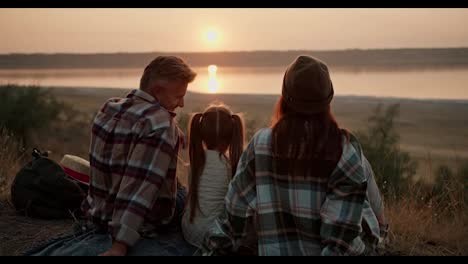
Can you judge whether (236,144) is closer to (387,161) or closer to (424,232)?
(424,232)

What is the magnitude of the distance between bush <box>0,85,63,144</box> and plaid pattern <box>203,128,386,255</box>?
934 centimetres

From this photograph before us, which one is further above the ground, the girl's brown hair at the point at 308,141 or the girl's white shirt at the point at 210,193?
the girl's brown hair at the point at 308,141

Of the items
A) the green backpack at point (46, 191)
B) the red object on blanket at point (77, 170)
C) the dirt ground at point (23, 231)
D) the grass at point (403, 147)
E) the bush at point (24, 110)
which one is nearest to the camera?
the dirt ground at point (23, 231)

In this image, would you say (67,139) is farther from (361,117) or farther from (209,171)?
(209,171)

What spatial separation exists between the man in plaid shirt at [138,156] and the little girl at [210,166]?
13cm

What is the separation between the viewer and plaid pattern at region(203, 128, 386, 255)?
3090 mm

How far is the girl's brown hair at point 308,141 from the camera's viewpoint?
309cm

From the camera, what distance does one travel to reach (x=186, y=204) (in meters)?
3.73

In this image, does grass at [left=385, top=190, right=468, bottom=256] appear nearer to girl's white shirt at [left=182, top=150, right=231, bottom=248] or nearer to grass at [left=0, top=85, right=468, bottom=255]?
grass at [left=0, top=85, right=468, bottom=255]

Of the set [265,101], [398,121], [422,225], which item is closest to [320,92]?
[422,225]

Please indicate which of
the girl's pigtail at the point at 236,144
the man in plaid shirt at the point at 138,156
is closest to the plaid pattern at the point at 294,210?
the girl's pigtail at the point at 236,144

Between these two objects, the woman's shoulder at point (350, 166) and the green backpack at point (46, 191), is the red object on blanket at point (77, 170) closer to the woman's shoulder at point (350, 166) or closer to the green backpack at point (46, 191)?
the green backpack at point (46, 191)

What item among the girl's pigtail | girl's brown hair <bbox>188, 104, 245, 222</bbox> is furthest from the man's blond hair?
the girl's pigtail

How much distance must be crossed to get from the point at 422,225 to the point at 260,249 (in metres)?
2.07
